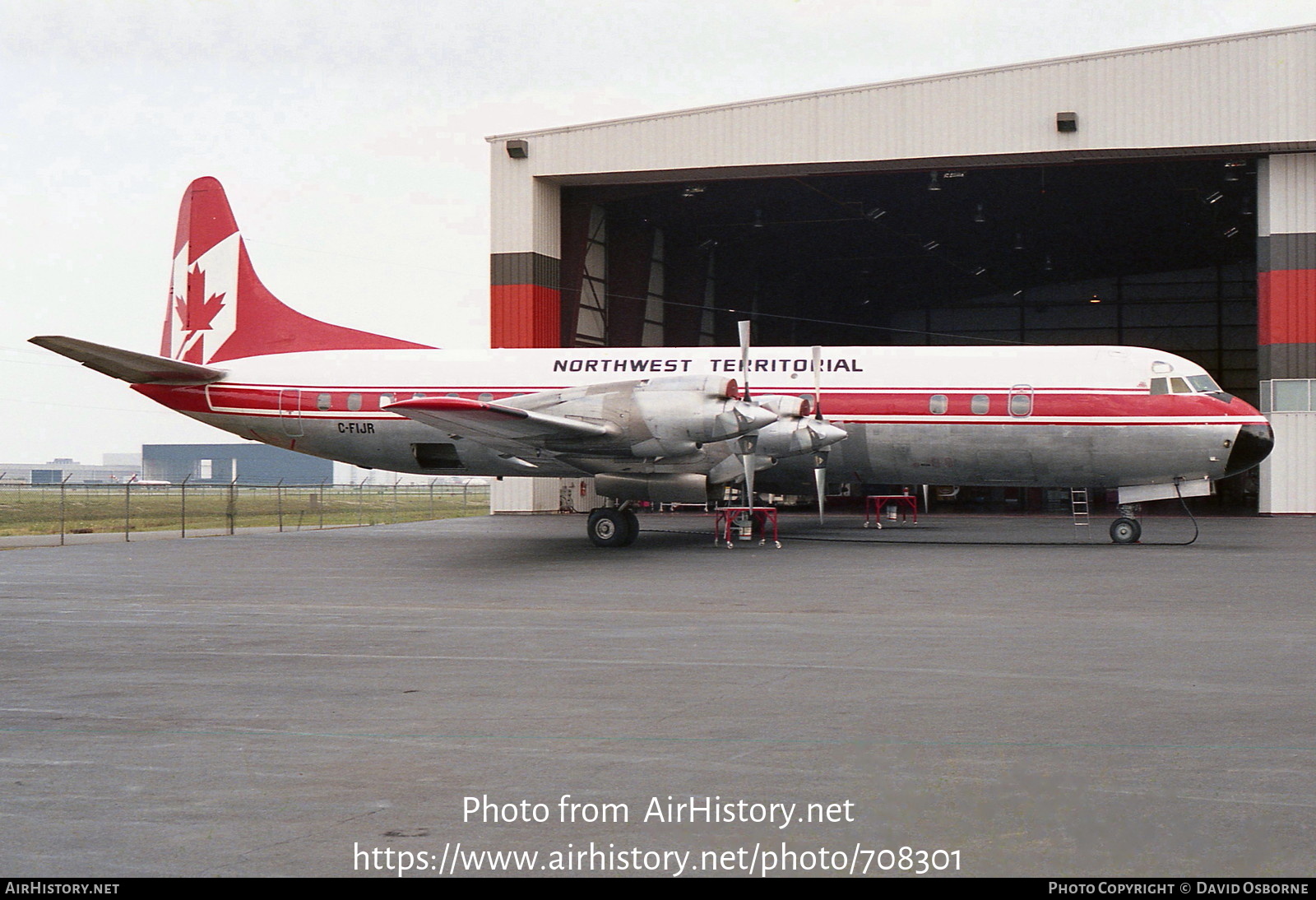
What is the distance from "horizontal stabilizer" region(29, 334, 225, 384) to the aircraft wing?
26.0 ft

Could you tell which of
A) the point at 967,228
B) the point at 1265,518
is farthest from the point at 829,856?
the point at 967,228

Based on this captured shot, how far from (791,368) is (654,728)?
776 inches

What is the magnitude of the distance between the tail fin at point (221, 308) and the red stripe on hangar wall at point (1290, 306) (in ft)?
85.4

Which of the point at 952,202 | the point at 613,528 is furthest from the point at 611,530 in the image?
the point at 952,202

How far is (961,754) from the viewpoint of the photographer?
691 centimetres

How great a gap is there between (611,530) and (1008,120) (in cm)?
2088

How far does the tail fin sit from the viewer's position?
3016 centimetres

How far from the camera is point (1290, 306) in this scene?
1427 inches

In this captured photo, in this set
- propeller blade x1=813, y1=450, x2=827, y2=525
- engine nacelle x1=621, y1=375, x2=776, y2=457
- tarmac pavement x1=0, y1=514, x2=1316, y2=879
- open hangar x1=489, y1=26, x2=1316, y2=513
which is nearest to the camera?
tarmac pavement x1=0, y1=514, x2=1316, y2=879

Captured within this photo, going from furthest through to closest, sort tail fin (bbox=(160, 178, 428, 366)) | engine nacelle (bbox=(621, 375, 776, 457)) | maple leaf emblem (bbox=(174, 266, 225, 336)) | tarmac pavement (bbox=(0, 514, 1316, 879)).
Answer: maple leaf emblem (bbox=(174, 266, 225, 336)), tail fin (bbox=(160, 178, 428, 366)), engine nacelle (bbox=(621, 375, 776, 457)), tarmac pavement (bbox=(0, 514, 1316, 879))

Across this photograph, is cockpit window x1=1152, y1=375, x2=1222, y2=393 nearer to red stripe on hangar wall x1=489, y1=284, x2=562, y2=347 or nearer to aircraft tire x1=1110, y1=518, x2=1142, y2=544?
aircraft tire x1=1110, y1=518, x2=1142, y2=544

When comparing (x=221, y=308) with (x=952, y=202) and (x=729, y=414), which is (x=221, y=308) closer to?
(x=729, y=414)

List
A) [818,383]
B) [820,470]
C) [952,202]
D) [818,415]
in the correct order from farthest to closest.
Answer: [952,202] → [820,470] → [818,383] → [818,415]

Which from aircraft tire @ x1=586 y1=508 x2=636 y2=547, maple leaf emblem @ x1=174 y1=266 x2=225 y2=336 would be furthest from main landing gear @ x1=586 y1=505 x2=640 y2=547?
maple leaf emblem @ x1=174 y1=266 x2=225 y2=336
